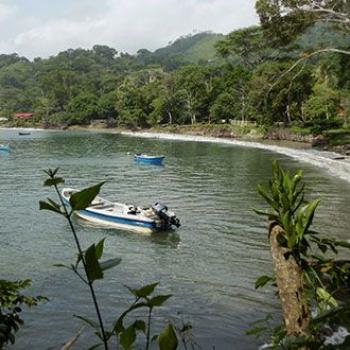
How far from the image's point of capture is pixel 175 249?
63.9 feet

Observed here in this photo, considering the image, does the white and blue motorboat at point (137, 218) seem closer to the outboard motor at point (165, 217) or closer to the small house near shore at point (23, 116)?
the outboard motor at point (165, 217)

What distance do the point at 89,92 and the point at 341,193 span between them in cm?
11411

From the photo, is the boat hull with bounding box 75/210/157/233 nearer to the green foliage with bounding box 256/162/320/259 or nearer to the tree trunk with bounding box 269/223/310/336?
the green foliage with bounding box 256/162/320/259

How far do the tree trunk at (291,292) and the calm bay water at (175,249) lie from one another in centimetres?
518

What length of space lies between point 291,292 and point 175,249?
1613 cm

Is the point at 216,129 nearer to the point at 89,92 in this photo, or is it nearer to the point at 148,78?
the point at 148,78

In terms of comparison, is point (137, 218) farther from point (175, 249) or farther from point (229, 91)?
point (229, 91)

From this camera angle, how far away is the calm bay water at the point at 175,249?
13.0 meters

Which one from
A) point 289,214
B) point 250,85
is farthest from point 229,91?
point 289,214

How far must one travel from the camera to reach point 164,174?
4100cm

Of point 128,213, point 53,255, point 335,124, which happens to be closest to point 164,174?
point 128,213

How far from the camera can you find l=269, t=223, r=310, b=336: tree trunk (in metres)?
3.49

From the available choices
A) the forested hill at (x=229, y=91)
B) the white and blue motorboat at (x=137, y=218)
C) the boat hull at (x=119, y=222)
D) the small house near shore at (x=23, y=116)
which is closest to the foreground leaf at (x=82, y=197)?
the white and blue motorboat at (x=137, y=218)

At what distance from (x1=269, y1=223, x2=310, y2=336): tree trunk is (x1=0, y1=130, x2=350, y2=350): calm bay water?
5.18 meters
